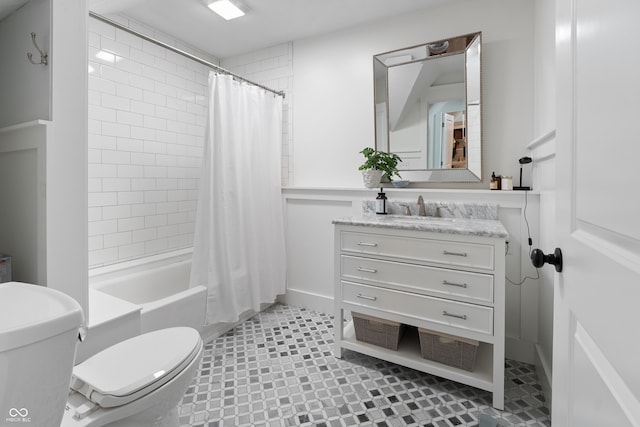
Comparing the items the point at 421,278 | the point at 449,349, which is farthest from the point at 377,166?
the point at 449,349

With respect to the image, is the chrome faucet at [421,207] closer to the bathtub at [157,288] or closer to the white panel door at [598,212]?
the white panel door at [598,212]

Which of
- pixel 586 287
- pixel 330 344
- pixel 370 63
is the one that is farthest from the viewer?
pixel 370 63

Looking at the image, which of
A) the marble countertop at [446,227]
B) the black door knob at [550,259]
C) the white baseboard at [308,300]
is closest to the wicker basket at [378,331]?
the marble countertop at [446,227]

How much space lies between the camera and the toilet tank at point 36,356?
638 mm

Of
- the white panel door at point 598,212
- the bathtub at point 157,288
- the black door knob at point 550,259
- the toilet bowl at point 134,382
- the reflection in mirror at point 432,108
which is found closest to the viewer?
the white panel door at point 598,212

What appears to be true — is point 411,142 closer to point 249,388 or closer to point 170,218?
point 249,388

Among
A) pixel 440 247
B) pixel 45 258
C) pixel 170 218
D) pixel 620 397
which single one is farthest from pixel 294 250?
pixel 620 397

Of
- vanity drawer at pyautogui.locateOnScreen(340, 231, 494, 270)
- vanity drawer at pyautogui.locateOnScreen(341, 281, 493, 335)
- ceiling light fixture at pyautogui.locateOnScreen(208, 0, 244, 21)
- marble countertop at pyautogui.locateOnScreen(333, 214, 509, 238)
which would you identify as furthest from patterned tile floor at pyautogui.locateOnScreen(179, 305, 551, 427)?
ceiling light fixture at pyautogui.locateOnScreen(208, 0, 244, 21)

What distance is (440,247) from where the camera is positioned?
5.46 feet

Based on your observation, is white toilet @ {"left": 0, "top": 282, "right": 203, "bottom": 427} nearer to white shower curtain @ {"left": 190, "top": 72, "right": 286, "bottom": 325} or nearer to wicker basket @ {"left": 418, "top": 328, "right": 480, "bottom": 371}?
white shower curtain @ {"left": 190, "top": 72, "right": 286, "bottom": 325}

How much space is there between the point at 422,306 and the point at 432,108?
1.40 metres

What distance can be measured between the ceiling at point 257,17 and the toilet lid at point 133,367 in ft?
7.15

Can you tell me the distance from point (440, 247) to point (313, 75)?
1.90 m

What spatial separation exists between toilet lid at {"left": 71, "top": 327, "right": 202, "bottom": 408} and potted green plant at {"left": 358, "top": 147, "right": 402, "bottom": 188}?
5.17 feet
